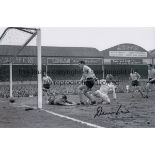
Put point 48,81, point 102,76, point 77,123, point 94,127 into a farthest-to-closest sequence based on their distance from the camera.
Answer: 1. point 102,76
2. point 48,81
3. point 77,123
4. point 94,127

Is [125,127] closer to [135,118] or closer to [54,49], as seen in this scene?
[135,118]

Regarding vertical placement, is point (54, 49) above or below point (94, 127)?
above

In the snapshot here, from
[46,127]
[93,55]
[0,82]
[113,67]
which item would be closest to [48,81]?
[46,127]

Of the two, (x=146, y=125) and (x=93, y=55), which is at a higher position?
(x=93, y=55)

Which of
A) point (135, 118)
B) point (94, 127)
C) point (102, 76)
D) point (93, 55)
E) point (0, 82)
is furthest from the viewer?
point (93, 55)

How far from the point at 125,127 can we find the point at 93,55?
3141cm

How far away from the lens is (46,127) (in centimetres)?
763

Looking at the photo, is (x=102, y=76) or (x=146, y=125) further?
(x=102, y=76)

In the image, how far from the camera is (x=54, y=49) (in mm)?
40156

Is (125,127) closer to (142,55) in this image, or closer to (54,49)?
(142,55)

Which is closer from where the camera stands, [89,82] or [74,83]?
[89,82]

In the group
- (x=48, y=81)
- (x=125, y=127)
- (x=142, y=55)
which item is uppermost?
(x=142, y=55)

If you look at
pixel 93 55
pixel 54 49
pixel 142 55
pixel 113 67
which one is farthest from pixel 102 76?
pixel 54 49

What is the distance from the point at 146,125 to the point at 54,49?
33.1 m
